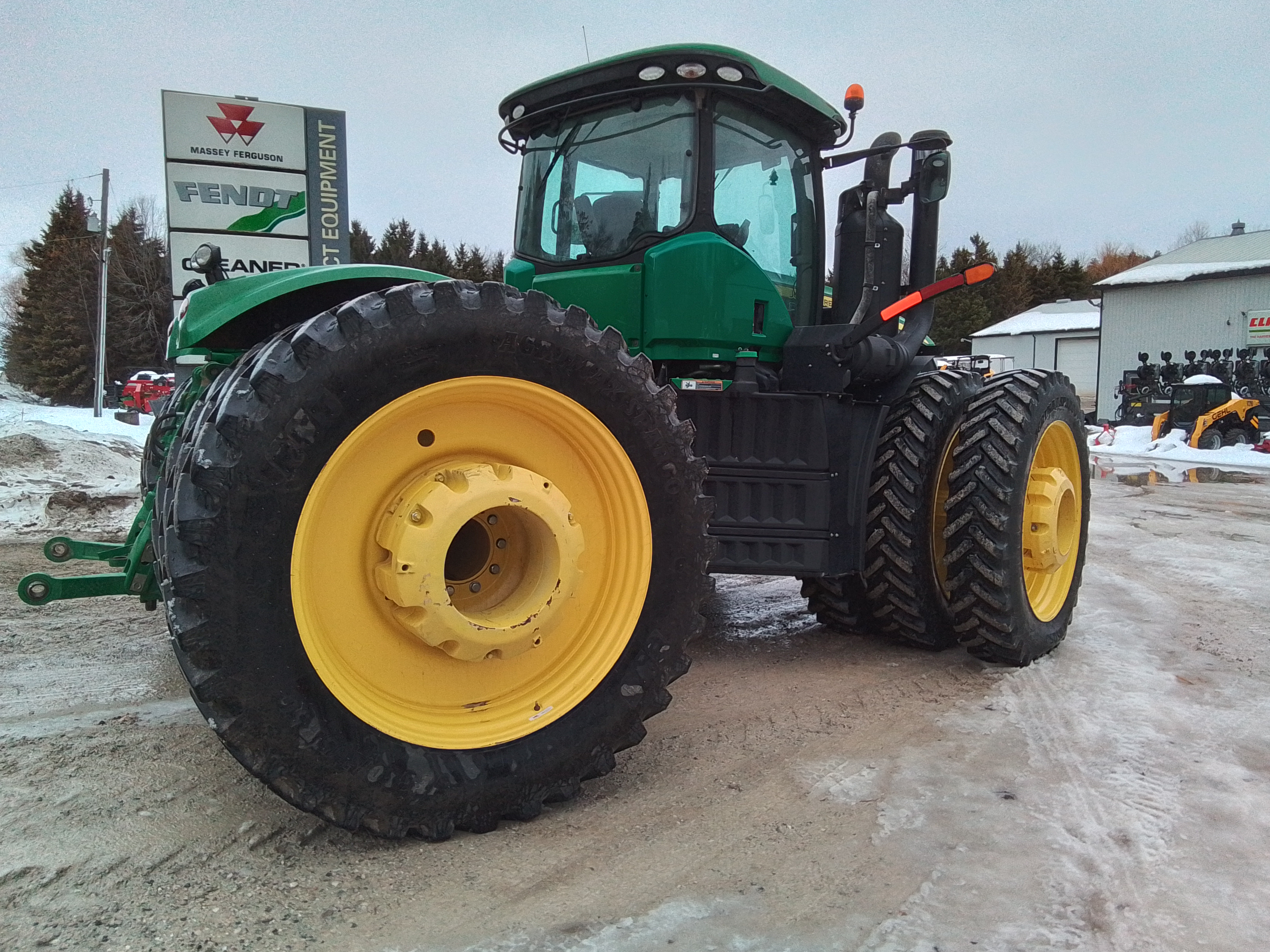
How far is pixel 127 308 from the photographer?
35969mm

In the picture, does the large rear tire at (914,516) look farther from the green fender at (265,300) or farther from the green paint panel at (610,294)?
the green fender at (265,300)

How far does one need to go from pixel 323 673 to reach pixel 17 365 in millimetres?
46338

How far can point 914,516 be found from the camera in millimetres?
4027

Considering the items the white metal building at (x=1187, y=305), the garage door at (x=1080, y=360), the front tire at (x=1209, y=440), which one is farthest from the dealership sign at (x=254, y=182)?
the garage door at (x=1080, y=360)

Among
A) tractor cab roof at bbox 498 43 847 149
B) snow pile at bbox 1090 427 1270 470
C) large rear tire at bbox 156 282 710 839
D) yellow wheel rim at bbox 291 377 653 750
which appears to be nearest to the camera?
large rear tire at bbox 156 282 710 839

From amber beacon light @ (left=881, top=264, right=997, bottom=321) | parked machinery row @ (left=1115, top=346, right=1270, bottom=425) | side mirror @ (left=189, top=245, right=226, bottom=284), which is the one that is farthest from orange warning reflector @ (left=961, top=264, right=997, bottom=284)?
parked machinery row @ (left=1115, top=346, right=1270, bottom=425)

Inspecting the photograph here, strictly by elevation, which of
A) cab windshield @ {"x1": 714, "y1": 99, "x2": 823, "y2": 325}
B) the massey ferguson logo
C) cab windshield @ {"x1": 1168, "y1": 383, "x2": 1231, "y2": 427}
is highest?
the massey ferguson logo

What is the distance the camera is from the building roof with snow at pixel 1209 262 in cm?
2972

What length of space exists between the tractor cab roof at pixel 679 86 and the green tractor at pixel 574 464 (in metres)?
0.01

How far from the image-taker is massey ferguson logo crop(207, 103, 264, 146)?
34.8 ft

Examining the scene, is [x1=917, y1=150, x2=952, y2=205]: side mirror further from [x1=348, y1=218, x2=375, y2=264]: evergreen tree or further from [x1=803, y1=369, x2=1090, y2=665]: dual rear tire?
[x1=348, y1=218, x2=375, y2=264]: evergreen tree

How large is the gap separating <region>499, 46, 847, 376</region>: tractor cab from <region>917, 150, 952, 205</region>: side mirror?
0.55m

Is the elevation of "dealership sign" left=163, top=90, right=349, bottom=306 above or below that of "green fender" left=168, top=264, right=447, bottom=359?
above

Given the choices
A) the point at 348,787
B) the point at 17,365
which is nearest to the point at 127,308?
the point at 17,365
